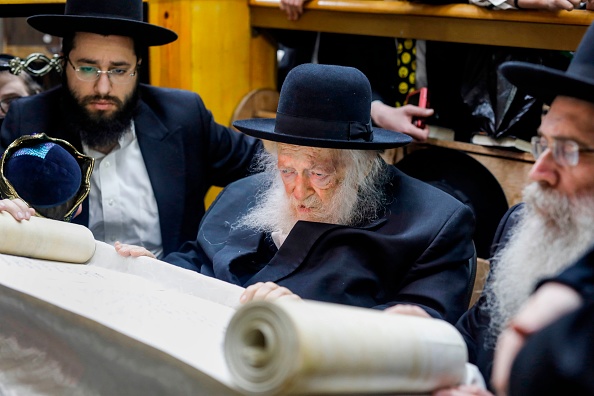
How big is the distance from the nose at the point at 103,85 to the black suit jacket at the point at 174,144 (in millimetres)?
216

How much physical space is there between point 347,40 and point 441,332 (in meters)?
3.32

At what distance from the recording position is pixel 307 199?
294 cm

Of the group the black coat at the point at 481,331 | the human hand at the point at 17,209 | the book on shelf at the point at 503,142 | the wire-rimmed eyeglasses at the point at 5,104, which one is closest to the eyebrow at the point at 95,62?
the wire-rimmed eyeglasses at the point at 5,104

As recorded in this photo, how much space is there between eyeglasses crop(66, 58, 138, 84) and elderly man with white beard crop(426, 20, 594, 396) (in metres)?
2.25

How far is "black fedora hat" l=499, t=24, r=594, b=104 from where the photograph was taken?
185cm

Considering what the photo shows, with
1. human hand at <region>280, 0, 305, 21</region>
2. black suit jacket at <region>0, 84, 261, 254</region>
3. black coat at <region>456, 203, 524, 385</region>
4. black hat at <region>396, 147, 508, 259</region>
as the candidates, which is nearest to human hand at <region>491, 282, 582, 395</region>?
black coat at <region>456, 203, 524, 385</region>

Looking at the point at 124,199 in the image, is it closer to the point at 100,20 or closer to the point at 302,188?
the point at 100,20

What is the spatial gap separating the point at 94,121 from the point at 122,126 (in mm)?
139

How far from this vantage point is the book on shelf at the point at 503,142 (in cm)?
414

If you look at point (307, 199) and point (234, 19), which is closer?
point (307, 199)

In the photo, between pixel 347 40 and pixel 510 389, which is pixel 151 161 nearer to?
pixel 347 40

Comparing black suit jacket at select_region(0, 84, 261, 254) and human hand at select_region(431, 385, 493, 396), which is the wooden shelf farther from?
human hand at select_region(431, 385, 493, 396)

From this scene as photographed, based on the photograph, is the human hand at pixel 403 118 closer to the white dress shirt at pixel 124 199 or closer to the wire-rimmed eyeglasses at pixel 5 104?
the white dress shirt at pixel 124 199

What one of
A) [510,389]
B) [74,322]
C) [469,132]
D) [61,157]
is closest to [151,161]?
[61,157]
